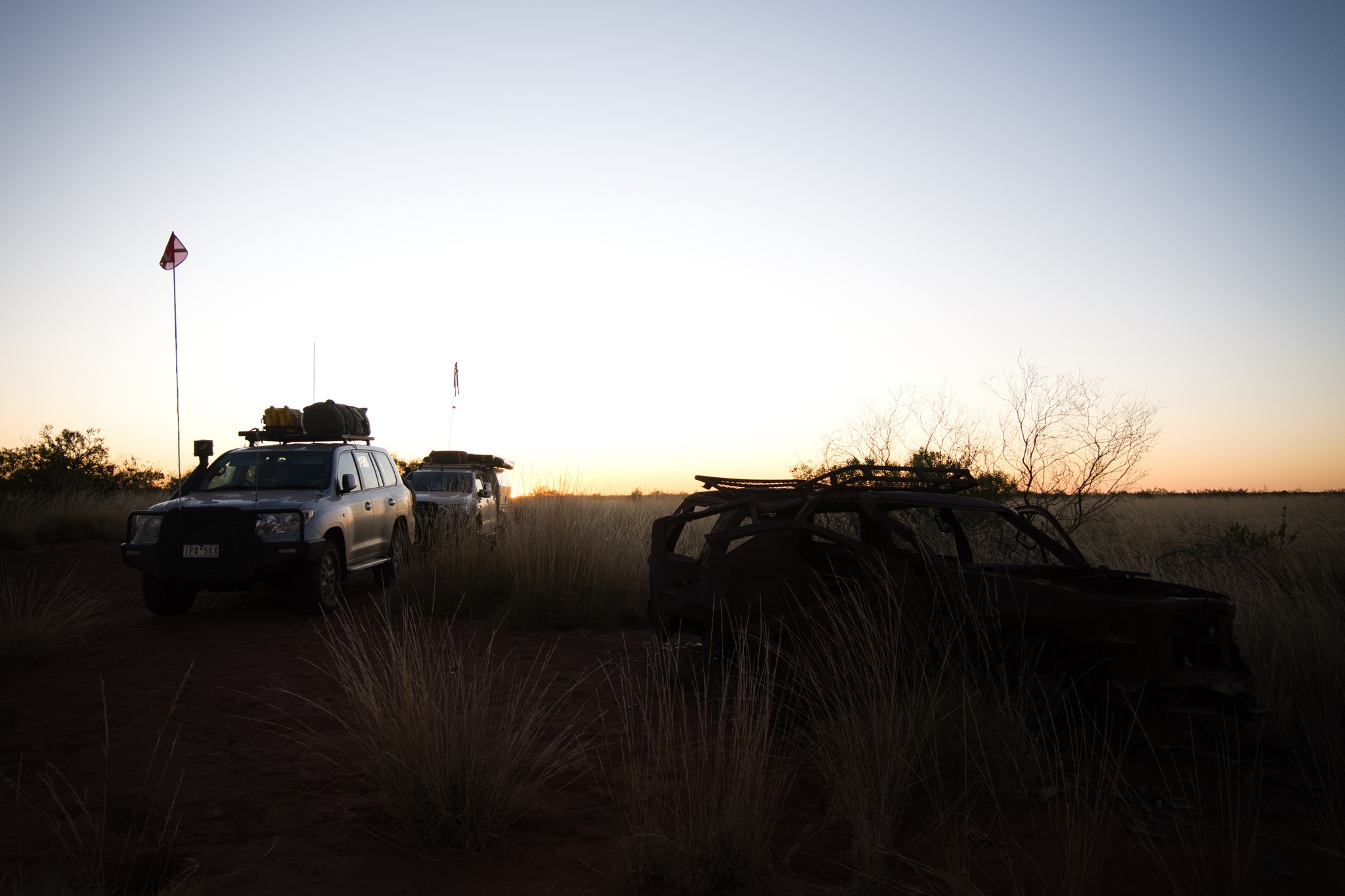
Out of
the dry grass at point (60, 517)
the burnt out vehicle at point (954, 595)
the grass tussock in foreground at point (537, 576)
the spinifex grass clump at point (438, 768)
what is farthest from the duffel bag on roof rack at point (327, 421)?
the dry grass at point (60, 517)

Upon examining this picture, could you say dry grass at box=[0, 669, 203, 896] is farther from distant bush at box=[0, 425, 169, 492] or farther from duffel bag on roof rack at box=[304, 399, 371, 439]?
distant bush at box=[0, 425, 169, 492]

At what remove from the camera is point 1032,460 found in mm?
10898

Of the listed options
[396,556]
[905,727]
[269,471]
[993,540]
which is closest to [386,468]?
[396,556]

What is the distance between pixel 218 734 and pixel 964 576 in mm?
4773

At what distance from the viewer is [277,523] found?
341 inches

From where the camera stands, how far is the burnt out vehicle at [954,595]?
4457mm

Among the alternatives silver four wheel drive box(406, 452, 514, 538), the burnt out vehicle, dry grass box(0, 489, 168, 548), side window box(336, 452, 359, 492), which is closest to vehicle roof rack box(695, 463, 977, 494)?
the burnt out vehicle

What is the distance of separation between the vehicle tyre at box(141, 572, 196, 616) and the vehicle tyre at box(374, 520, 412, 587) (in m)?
2.50

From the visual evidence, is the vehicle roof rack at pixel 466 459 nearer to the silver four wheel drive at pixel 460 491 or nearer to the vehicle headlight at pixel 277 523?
the silver four wheel drive at pixel 460 491

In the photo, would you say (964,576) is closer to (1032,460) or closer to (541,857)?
(541,857)

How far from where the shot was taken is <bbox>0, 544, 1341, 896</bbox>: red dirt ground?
3.42 meters

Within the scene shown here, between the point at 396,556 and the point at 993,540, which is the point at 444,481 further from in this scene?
the point at 993,540

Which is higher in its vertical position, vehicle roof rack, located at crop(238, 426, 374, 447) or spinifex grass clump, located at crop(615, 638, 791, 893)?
vehicle roof rack, located at crop(238, 426, 374, 447)

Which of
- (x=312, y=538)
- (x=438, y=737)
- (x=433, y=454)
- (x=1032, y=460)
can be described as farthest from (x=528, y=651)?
(x=433, y=454)
